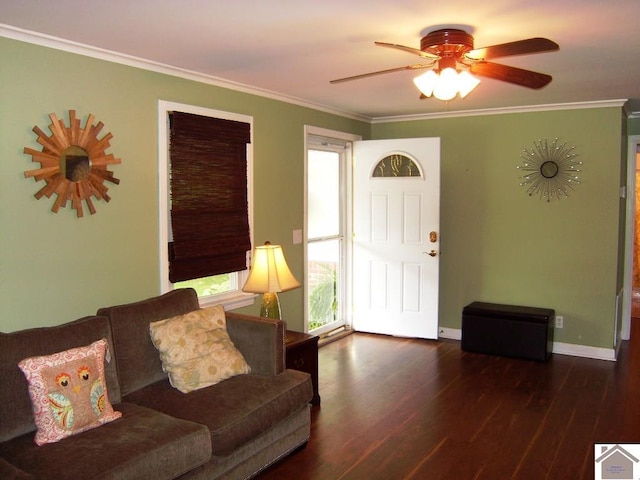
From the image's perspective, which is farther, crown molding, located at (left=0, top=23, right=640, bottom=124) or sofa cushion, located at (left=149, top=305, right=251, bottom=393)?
sofa cushion, located at (left=149, top=305, right=251, bottom=393)

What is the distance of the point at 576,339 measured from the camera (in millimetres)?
5195

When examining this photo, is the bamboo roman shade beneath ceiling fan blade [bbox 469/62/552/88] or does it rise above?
beneath

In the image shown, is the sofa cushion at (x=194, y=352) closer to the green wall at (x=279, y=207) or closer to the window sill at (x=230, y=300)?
the green wall at (x=279, y=207)

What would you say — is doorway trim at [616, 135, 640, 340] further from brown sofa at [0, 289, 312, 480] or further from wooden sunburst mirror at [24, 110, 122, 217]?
wooden sunburst mirror at [24, 110, 122, 217]

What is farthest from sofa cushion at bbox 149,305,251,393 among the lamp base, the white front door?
the white front door

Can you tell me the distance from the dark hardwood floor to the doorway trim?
53 centimetres

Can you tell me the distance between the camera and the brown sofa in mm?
2232

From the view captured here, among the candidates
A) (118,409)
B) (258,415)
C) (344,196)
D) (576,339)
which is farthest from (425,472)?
(344,196)

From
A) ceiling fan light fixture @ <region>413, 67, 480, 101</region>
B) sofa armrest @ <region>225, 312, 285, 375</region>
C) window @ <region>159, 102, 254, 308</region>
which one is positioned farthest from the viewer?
window @ <region>159, 102, 254, 308</region>

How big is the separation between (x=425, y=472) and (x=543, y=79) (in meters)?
2.08

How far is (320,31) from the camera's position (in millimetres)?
2816

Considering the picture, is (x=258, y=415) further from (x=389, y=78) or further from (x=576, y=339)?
(x=576, y=339)

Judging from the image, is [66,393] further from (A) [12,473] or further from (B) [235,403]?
(B) [235,403]

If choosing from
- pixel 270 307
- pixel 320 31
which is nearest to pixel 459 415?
pixel 270 307
